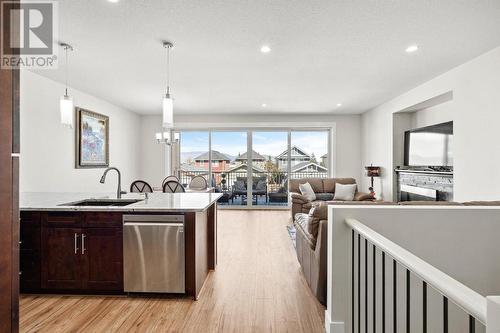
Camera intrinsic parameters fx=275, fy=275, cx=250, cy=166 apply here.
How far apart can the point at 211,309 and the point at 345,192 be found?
15.5 feet

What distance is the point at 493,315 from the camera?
0.73m

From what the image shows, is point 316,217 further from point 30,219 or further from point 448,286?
point 30,219

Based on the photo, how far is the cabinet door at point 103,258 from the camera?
2.64 metres

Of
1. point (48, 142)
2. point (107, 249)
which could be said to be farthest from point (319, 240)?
point (48, 142)

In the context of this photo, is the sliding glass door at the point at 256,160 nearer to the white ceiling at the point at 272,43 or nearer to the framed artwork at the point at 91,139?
the framed artwork at the point at 91,139

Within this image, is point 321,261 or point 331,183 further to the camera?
point 331,183

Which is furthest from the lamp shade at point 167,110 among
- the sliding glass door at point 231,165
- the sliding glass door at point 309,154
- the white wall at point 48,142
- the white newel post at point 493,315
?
the sliding glass door at point 309,154

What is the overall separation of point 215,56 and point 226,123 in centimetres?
424

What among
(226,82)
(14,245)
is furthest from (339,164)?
(14,245)

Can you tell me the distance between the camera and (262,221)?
6.21 metres

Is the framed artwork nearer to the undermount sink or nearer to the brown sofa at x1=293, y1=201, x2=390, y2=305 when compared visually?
the undermount sink

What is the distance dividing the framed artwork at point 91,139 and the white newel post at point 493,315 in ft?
19.1

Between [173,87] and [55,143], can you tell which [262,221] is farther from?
[55,143]

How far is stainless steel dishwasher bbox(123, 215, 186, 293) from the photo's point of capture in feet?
8.49
